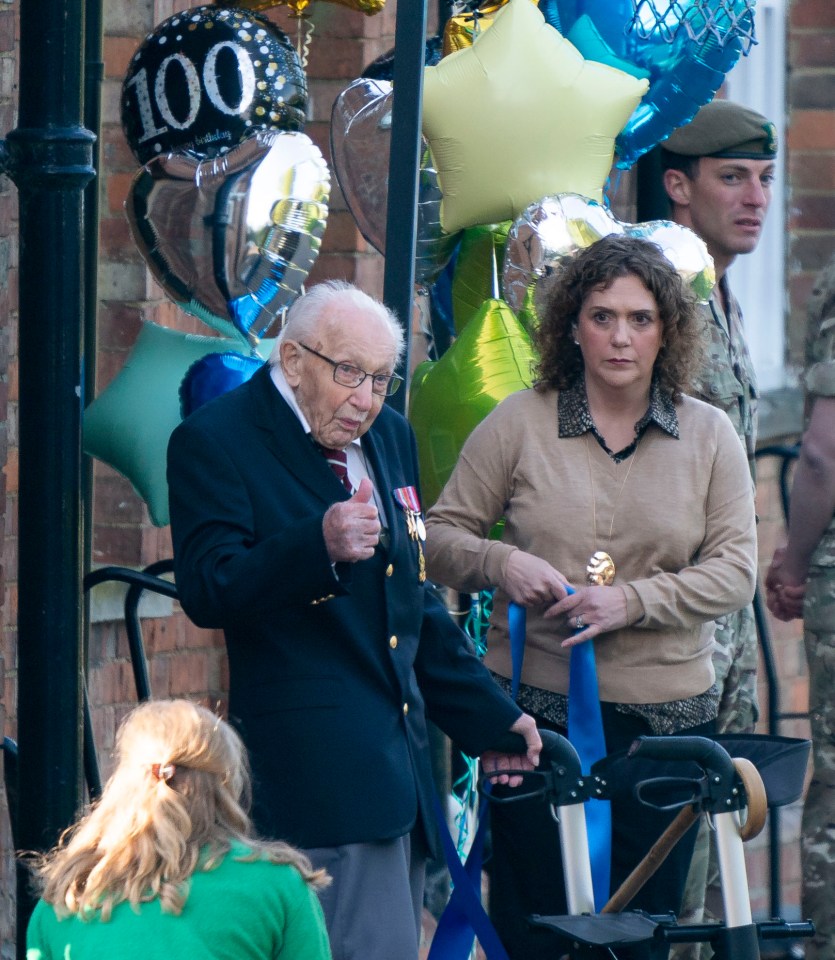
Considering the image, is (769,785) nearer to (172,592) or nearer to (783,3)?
(172,592)

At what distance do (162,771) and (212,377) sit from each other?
1259 millimetres

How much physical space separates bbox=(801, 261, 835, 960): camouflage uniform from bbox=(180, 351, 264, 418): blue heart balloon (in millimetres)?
1289

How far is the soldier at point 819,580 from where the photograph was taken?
4.15 metres

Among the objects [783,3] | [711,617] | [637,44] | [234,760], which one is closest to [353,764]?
[234,760]

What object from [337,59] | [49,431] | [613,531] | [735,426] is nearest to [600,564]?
[613,531]

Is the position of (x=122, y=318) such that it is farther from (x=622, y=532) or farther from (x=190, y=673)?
(x=622, y=532)

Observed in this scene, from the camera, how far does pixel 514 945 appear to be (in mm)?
3406

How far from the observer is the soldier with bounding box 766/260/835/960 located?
415 cm

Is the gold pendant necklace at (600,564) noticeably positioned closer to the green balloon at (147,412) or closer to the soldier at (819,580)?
the green balloon at (147,412)

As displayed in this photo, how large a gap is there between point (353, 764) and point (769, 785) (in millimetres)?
604

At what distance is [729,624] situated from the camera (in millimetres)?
3990

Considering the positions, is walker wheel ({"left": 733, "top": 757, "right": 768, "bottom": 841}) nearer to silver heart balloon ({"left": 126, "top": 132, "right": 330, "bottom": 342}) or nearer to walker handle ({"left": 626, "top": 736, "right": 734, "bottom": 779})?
walker handle ({"left": 626, "top": 736, "right": 734, "bottom": 779})

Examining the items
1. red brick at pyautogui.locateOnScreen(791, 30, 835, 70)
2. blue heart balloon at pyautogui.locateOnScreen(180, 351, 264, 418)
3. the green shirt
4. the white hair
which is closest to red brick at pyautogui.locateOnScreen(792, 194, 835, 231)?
red brick at pyautogui.locateOnScreen(791, 30, 835, 70)

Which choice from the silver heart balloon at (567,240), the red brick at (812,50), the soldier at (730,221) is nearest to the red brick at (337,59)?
the soldier at (730,221)
